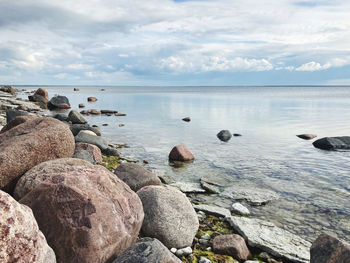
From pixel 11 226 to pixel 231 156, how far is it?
1369 cm

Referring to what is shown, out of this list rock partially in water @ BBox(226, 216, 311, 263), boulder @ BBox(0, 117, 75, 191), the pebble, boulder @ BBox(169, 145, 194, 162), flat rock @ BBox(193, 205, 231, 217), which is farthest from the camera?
boulder @ BBox(169, 145, 194, 162)

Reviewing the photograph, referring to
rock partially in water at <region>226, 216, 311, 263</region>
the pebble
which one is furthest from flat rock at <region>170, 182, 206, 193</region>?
the pebble

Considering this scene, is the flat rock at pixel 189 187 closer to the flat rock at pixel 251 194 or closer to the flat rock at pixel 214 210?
the flat rock at pixel 251 194

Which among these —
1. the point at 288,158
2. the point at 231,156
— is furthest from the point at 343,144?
the point at 231,156

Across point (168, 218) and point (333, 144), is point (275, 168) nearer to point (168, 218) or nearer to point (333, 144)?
point (333, 144)

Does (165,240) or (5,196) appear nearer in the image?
(5,196)

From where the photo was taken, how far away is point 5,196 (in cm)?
349

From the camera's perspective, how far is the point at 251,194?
33.0ft

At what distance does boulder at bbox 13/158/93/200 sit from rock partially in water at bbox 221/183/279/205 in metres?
5.55

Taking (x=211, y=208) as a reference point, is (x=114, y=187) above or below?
above

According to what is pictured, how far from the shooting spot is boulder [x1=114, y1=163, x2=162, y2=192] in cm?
845

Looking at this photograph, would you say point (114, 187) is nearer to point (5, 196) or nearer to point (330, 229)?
point (5, 196)

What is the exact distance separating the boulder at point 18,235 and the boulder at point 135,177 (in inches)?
184

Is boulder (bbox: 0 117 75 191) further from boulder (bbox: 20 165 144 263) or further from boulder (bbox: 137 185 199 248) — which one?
boulder (bbox: 137 185 199 248)
